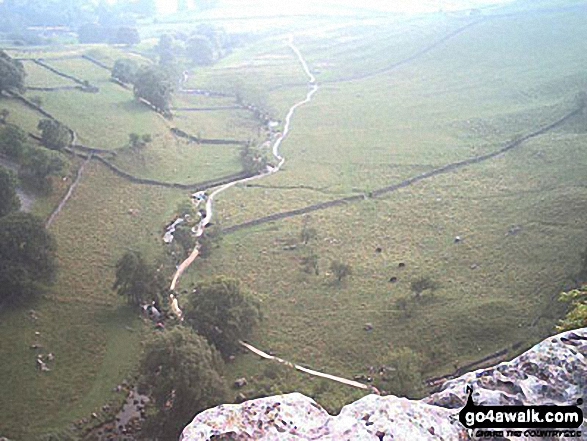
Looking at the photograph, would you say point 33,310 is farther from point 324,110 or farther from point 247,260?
point 324,110

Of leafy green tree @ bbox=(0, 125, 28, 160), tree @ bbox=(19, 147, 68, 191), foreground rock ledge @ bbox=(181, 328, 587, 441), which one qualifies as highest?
foreground rock ledge @ bbox=(181, 328, 587, 441)

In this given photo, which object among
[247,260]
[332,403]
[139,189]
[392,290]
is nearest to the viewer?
[332,403]

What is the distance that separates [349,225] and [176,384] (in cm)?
4473

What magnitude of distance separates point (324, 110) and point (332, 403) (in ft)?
346

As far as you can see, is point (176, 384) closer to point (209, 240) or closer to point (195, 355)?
point (195, 355)

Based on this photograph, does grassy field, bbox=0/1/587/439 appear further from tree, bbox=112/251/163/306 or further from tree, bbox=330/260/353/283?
tree, bbox=112/251/163/306

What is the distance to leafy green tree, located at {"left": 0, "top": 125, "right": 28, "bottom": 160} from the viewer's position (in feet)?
261

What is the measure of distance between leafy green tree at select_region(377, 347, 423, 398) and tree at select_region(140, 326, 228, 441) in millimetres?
12791

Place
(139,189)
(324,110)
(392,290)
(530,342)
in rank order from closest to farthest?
(530,342), (392,290), (139,189), (324,110)

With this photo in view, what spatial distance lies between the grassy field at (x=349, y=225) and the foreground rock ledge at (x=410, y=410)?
2478 centimetres

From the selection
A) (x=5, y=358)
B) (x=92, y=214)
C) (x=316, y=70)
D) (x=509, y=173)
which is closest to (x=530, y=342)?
(x=5, y=358)

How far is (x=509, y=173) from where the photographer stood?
9325 cm

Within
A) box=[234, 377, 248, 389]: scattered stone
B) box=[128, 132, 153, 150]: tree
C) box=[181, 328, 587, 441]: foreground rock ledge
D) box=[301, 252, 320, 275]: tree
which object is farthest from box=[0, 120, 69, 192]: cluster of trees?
box=[181, 328, 587, 441]: foreground rock ledge

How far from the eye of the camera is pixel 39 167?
249 ft
